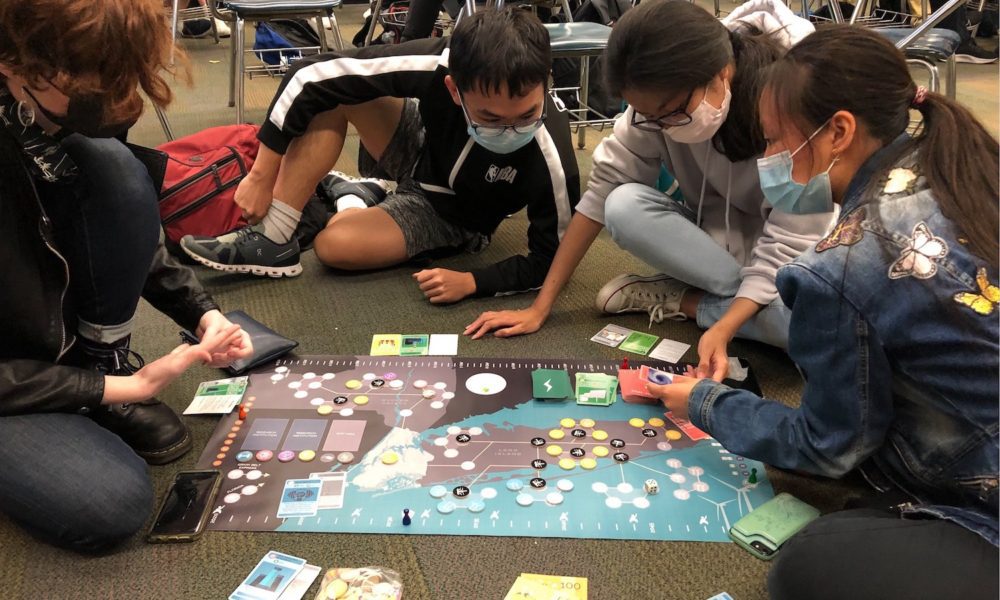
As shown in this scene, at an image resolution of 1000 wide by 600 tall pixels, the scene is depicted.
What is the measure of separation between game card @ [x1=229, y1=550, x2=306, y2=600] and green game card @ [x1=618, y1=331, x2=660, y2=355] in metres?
0.80

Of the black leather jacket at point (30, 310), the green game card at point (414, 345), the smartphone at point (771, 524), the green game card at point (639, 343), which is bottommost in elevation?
the green game card at point (414, 345)

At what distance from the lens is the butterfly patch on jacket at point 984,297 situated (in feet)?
2.60

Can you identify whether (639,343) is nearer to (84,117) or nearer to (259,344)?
(259,344)

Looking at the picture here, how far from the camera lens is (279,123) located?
1.74 meters

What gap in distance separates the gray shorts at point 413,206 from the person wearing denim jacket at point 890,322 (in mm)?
1039

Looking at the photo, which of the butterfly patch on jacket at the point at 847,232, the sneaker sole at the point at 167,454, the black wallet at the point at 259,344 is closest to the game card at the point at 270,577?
the sneaker sole at the point at 167,454

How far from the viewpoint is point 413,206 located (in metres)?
1.91

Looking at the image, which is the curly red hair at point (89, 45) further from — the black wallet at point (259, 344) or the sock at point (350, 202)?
the sock at point (350, 202)

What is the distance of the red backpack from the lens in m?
1.85

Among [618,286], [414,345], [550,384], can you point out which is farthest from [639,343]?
[414,345]

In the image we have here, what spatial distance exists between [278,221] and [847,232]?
1.34 m

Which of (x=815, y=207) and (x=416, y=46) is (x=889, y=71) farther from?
(x=416, y=46)

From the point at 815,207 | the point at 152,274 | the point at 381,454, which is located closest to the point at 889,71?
the point at 815,207

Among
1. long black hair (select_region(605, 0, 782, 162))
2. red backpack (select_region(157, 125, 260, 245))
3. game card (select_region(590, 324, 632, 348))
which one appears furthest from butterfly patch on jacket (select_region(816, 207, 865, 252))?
red backpack (select_region(157, 125, 260, 245))
